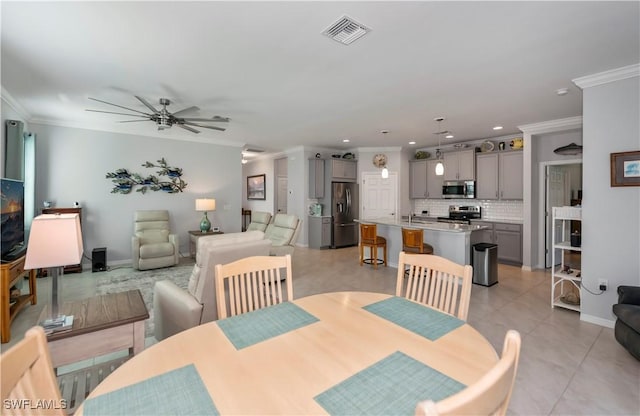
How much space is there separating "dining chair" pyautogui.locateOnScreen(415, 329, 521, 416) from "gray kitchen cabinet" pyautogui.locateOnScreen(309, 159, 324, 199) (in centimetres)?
678

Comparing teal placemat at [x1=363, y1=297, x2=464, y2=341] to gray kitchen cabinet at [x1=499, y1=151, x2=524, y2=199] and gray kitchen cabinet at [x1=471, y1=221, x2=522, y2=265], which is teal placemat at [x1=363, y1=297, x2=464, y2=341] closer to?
gray kitchen cabinet at [x1=471, y1=221, x2=522, y2=265]

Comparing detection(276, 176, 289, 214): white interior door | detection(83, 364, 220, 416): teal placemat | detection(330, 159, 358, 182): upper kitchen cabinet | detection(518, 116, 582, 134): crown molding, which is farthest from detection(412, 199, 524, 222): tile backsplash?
detection(83, 364, 220, 416): teal placemat

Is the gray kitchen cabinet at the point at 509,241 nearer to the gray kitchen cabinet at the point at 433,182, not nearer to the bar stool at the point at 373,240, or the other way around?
the gray kitchen cabinet at the point at 433,182

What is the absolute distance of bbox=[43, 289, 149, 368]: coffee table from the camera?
1.51 meters

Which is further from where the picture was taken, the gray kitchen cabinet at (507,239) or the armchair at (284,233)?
the gray kitchen cabinet at (507,239)

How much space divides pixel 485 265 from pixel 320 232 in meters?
3.85

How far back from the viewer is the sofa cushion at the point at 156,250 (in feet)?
16.7

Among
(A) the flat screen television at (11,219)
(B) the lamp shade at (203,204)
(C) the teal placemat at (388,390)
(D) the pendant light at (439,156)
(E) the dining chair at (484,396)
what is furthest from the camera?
(B) the lamp shade at (203,204)

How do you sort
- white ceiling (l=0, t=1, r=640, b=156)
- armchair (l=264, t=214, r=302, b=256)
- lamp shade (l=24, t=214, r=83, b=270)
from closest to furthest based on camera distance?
lamp shade (l=24, t=214, r=83, b=270)
white ceiling (l=0, t=1, r=640, b=156)
armchair (l=264, t=214, r=302, b=256)

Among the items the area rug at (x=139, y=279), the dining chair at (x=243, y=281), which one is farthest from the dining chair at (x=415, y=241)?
the area rug at (x=139, y=279)

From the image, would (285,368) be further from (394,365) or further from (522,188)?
(522,188)

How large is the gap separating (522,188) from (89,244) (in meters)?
8.17

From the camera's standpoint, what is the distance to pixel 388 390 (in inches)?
36.4

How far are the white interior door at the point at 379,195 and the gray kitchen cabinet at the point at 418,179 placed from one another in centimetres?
45
